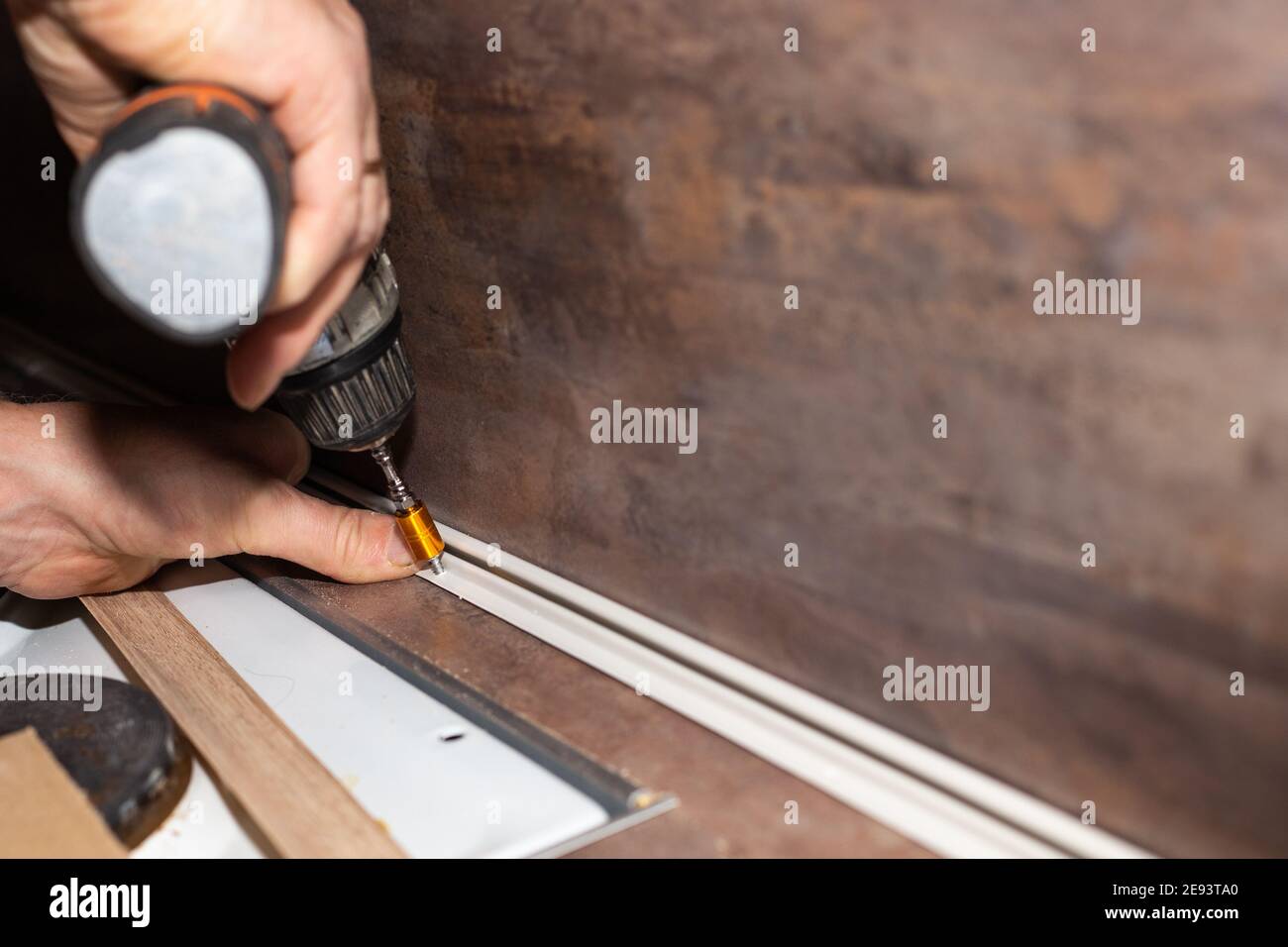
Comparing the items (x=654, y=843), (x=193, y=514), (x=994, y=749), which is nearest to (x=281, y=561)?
(x=193, y=514)

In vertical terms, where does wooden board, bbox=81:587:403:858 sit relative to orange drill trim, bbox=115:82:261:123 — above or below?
below

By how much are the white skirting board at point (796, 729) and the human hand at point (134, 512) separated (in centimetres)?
12

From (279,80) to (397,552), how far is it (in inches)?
18.6

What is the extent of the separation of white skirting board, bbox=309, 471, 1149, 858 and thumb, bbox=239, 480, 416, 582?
7cm

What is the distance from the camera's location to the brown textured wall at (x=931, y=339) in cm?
44

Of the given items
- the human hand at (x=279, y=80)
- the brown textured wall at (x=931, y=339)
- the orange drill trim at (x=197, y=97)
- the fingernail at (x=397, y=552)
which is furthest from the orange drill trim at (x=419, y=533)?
the orange drill trim at (x=197, y=97)

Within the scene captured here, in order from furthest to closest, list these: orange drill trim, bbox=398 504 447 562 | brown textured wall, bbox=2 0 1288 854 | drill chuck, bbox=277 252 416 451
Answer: orange drill trim, bbox=398 504 447 562 < drill chuck, bbox=277 252 416 451 < brown textured wall, bbox=2 0 1288 854

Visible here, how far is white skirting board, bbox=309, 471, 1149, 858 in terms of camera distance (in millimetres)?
560

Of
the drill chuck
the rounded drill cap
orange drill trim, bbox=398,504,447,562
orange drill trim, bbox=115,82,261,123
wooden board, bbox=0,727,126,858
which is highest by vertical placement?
orange drill trim, bbox=115,82,261,123

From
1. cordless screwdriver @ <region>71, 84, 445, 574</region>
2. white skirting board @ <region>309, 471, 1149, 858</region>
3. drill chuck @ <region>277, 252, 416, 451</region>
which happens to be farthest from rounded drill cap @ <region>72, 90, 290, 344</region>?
white skirting board @ <region>309, 471, 1149, 858</region>

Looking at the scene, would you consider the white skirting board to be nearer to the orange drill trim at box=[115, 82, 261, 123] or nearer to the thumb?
the thumb

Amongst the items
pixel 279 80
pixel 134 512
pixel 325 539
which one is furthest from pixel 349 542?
pixel 279 80

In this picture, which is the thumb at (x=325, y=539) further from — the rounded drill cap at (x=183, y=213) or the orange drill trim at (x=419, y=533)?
the rounded drill cap at (x=183, y=213)

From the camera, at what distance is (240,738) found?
0.68 metres
